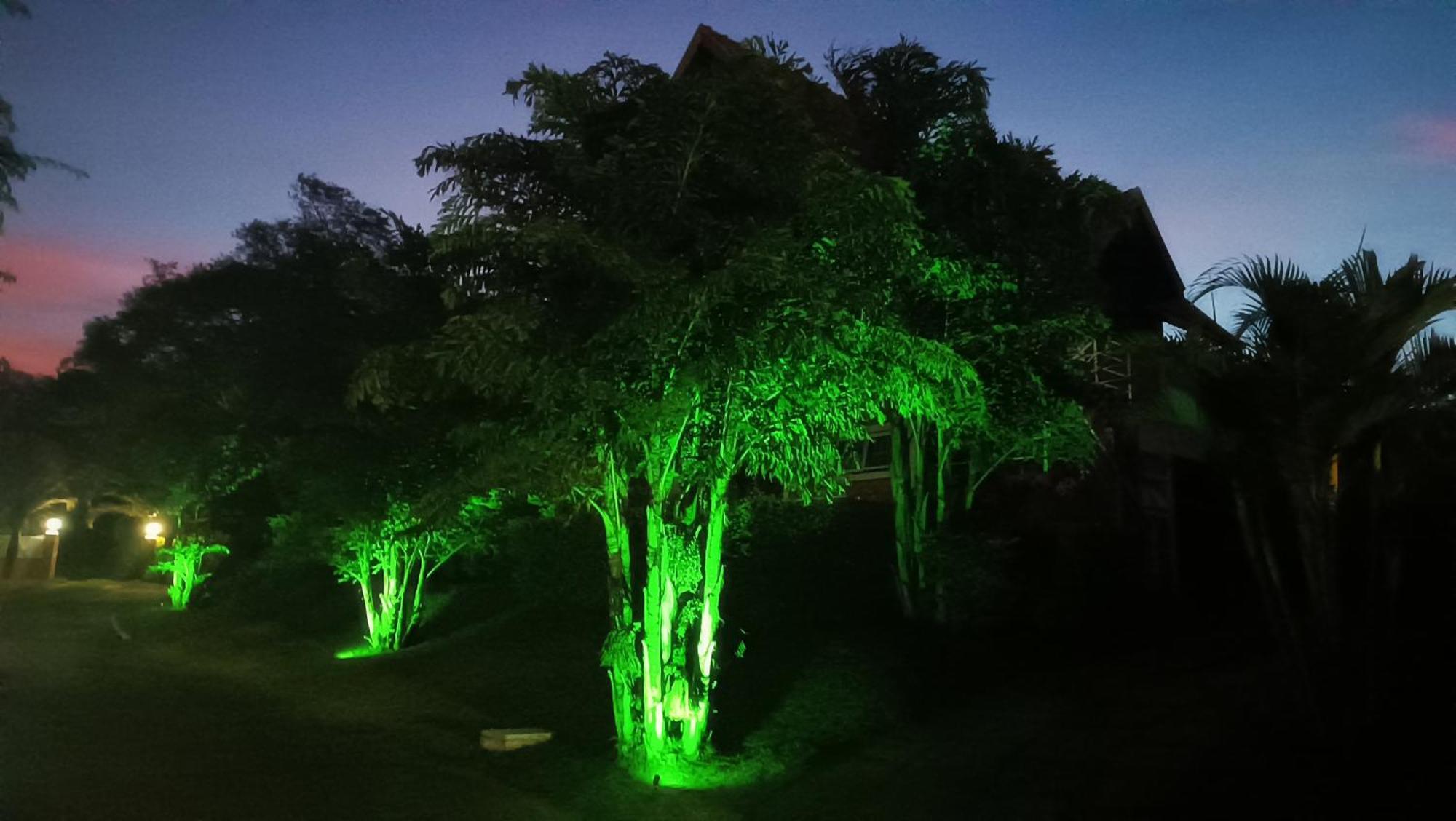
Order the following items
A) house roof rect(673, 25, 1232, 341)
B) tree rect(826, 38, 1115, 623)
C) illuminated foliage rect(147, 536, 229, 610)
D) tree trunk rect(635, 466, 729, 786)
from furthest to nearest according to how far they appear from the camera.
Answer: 1. illuminated foliage rect(147, 536, 229, 610)
2. house roof rect(673, 25, 1232, 341)
3. tree rect(826, 38, 1115, 623)
4. tree trunk rect(635, 466, 729, 786)

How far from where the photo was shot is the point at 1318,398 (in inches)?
344

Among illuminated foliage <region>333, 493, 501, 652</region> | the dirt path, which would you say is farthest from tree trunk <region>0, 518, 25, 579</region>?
illuminated foliage <region>333, 493, 501, 652</region>

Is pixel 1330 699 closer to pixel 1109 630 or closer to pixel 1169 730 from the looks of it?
pixel 1169 730

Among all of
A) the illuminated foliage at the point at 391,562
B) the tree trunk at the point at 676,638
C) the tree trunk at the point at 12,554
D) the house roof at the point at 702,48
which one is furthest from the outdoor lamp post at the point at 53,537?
the tree trunk at the point at 676,638

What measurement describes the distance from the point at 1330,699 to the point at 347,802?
7354 millimetres

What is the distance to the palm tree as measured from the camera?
858cm

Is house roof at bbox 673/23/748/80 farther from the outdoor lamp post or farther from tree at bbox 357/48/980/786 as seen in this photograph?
the outdoor lamp post

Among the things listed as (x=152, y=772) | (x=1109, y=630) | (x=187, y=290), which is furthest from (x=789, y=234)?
(x=187, y=290)

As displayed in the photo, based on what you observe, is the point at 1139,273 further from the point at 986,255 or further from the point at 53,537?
the point at 53,537

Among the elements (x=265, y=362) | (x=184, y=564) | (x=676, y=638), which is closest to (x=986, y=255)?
(x=676, y=638)

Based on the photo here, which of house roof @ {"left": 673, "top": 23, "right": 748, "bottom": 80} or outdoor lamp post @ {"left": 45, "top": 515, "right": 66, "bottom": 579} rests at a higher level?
house roof @ {"left": 673, "top": 23, "right": 748, "bottom": 80}

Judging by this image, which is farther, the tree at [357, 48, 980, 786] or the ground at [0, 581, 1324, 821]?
the tree at [357, 48, 980, 786]

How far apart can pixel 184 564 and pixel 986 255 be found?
2019 centimetres

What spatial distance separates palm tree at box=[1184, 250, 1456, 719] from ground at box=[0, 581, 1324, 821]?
0.99 metres
